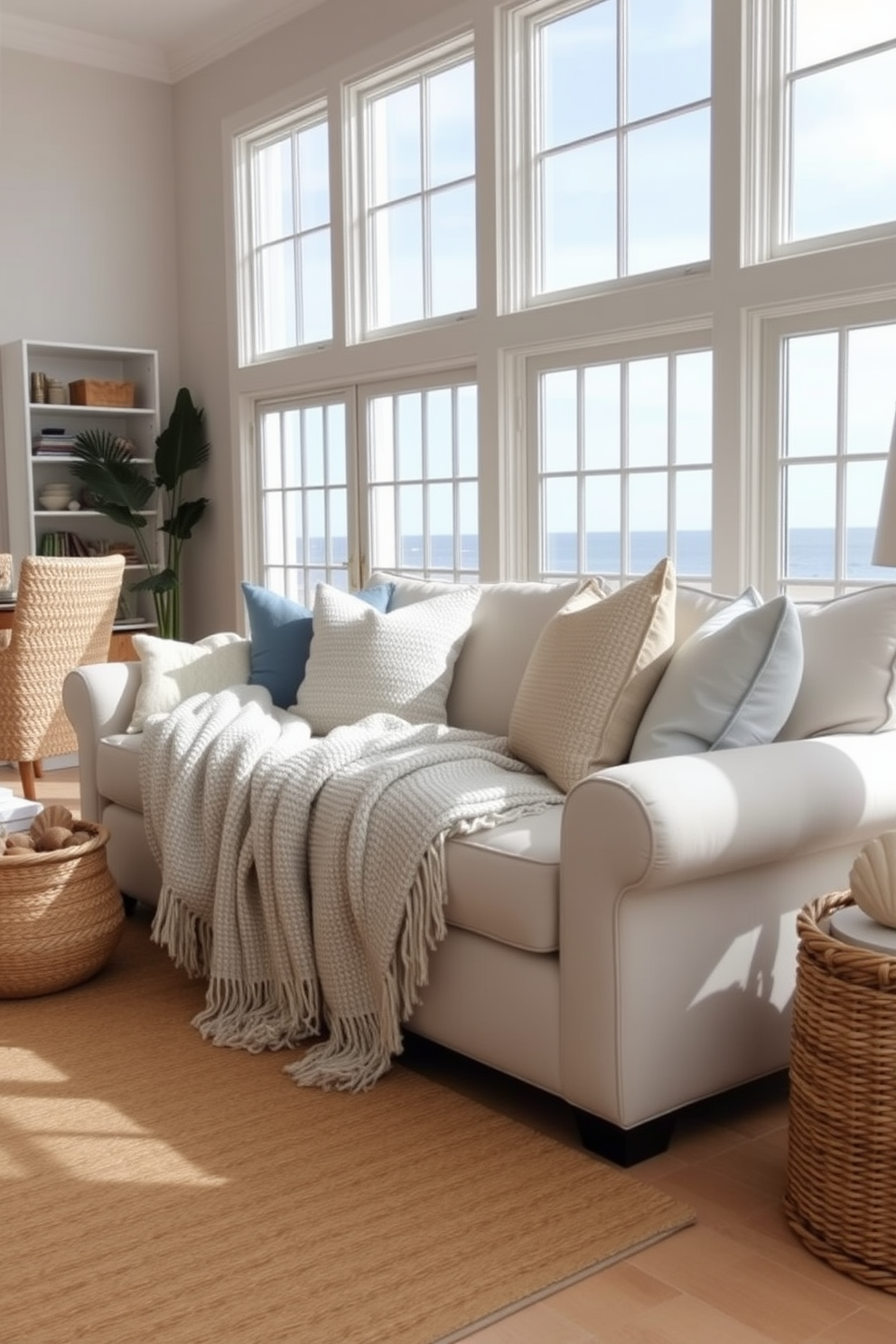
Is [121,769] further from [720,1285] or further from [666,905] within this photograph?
[720,1285]

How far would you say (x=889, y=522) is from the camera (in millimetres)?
2158

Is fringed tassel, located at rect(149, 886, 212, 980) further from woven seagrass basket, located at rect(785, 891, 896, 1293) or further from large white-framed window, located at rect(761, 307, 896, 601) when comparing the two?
large white-framed window, located at rect(761, 307, 896, 601)

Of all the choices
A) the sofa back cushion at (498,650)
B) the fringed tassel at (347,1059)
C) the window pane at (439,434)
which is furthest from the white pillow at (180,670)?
the window pane at (439,434)

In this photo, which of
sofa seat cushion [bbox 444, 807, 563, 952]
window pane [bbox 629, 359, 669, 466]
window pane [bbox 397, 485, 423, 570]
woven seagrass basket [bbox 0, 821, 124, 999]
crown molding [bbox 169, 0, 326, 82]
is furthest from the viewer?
crown molding [bbox 169, 0, 326, 82]

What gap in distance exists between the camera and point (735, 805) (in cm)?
219

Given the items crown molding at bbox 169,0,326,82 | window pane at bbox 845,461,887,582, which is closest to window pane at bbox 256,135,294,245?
crown molding at bbox 169,0,326,82

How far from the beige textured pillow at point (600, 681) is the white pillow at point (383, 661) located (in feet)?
1.63

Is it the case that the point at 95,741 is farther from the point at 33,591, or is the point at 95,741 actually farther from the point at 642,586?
the point at 642,586

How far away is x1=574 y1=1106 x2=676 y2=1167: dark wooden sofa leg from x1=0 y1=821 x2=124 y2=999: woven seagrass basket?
4.37ft

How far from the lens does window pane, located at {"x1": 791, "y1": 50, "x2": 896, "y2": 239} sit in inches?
144

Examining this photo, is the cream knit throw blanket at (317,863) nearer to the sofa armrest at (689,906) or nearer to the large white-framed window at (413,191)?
the sofa armrest at (689,906)

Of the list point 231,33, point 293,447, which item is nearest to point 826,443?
point 293,447

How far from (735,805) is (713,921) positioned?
22cm

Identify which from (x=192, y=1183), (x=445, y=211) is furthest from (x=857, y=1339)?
(x=445, y=211)
